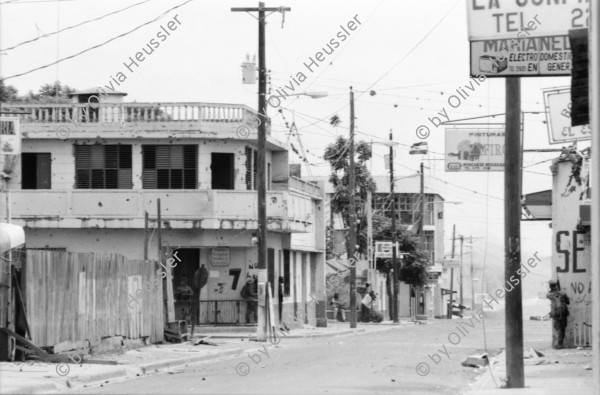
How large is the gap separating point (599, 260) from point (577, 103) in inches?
86.6

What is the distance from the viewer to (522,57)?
16.0m

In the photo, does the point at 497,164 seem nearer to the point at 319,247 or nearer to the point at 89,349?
the point at 89,349

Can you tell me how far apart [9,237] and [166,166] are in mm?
23562

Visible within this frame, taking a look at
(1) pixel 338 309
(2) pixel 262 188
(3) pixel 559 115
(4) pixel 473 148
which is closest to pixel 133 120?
(2) pixel 262 188

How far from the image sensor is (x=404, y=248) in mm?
77375

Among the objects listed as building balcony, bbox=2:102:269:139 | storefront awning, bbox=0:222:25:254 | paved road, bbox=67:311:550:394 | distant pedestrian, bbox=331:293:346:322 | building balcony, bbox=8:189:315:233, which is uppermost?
building balcony, bbox=2:102:269:139

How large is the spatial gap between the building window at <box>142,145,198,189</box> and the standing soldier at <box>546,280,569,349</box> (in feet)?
66.0

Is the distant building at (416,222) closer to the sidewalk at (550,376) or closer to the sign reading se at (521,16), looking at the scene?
the sidewalk at (550,376)

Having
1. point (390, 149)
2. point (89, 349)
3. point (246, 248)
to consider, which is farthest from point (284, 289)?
point (89, 349)

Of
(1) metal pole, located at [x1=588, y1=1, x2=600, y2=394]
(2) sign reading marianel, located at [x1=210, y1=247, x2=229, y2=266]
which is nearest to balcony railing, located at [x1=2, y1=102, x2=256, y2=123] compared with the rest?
(2) sign reading marianel, located at [x1=210, y1=247, x2=229, y2=266]

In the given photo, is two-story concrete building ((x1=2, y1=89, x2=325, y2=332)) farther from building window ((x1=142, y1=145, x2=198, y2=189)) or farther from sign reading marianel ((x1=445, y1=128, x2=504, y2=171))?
sign reading marianel ((x1=445, y1=128, x2=504, y2=171))

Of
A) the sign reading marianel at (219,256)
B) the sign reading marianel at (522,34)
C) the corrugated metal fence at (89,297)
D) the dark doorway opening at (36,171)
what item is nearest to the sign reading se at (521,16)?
the sign reading marianel at (522,34)

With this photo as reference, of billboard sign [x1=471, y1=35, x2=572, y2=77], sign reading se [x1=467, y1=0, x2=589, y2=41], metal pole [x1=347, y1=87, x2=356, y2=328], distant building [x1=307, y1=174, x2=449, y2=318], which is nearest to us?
sign reading se [x1=467, y1=0, x2=589, y2=41]

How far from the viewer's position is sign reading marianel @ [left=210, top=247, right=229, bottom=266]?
44406mm
